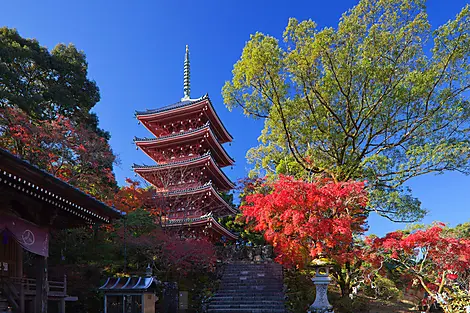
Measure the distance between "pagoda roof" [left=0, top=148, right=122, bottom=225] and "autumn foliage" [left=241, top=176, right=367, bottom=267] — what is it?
6183 mm

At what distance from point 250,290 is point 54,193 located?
10417 mm

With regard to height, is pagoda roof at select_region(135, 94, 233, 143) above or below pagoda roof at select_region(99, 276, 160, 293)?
above

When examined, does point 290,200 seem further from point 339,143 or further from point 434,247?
point 434,247

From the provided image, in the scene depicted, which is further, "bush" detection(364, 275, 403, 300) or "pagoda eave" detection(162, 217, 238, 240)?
"pagoda eave" detection(162, 217, 238, 240)

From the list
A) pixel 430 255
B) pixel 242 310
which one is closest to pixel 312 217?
pixel 430 255

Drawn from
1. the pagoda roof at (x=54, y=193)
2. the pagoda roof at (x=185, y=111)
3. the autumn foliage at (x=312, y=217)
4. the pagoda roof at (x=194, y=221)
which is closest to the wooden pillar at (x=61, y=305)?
the pagoda roof at (x=54, y=193)

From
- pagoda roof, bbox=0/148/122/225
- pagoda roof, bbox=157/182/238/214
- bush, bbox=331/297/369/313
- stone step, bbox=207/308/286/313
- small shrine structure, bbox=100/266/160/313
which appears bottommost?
stone step, bbox=207/308/286/313

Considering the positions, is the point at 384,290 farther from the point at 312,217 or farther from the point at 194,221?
the point at 194,221

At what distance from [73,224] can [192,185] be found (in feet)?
37.8

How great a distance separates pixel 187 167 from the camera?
19.6 metres

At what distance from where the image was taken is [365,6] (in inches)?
500

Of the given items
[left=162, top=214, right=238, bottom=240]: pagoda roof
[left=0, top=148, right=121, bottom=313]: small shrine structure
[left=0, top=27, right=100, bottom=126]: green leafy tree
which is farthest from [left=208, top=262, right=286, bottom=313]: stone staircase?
[left=0, top=27, right=100, bottom=126]: green leafy tree

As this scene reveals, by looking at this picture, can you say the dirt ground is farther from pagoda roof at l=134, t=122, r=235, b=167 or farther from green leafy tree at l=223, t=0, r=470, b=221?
pagoda roof at l=134, t=122, r=235, b=167

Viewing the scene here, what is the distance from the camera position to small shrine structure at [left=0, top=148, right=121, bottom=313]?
547 centimetres
